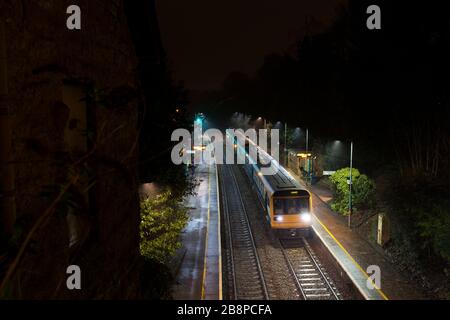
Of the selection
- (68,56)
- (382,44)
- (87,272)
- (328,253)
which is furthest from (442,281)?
(68,56)

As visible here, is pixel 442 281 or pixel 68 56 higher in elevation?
pixel 68 56

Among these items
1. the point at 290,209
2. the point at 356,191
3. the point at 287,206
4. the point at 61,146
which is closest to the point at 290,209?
the point at 290,209

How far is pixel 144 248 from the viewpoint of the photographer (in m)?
12.7

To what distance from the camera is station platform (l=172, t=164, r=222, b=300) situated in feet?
50.4

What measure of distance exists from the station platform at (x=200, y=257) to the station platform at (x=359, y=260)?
4.94 meters

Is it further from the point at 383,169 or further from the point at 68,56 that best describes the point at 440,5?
the point at 68,56

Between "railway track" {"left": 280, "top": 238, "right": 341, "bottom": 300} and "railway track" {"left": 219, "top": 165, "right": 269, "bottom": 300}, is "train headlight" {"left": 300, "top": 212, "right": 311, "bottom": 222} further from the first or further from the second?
"railway track" {"left": 219, "top": 165, "right": 269, "bottom": 300}

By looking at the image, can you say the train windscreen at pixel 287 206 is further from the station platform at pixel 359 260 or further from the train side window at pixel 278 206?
the station platform at pixel 359 260

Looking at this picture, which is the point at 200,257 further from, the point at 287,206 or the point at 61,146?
the point at 61,146

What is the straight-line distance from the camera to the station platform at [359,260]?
15.1 meters

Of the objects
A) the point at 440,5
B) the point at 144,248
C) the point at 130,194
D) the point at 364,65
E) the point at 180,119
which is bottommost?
the point at 144,248

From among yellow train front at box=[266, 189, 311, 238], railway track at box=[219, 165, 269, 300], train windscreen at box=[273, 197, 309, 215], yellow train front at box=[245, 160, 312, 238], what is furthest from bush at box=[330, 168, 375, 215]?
train windscreen at box=[273, 197, 309, 215]

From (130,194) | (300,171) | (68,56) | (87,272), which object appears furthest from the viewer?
(300,171)

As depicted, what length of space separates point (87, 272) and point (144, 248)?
7654 mm
